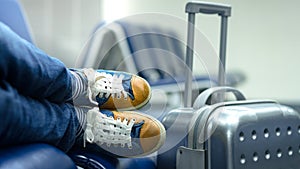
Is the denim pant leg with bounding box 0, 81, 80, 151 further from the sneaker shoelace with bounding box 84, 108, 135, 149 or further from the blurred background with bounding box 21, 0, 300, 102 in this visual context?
the blurred background with bounding box 21, 0, 300, 102

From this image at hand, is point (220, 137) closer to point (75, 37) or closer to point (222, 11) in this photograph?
point (222, 11)

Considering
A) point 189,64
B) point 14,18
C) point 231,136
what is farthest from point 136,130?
point 14,18

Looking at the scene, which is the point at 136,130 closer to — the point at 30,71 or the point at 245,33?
the point at 30,71

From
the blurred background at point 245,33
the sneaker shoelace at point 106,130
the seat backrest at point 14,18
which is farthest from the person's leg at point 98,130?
the blurred background at point 245,33

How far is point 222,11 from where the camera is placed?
963mm

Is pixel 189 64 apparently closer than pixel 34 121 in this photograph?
No

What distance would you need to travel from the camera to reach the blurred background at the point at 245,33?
1946 millimetres

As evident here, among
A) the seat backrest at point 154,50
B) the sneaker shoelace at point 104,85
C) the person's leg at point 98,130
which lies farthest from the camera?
the seat backrest at point 154,50

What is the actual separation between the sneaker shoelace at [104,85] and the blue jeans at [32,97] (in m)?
0.05

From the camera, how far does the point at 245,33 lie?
81.6 inches

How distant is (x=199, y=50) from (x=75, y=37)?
128 cm

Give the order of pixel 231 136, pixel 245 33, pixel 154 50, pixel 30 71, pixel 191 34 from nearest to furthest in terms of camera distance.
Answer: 1. pixel 30 71
2. pixel 231 136
3. pixel 191 34
4. pixel 154 50
5. pixel 245 33

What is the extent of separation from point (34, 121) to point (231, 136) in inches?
12.9

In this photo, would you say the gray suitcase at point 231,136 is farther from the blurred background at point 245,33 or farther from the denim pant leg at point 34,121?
the blurred background at point 245,33
